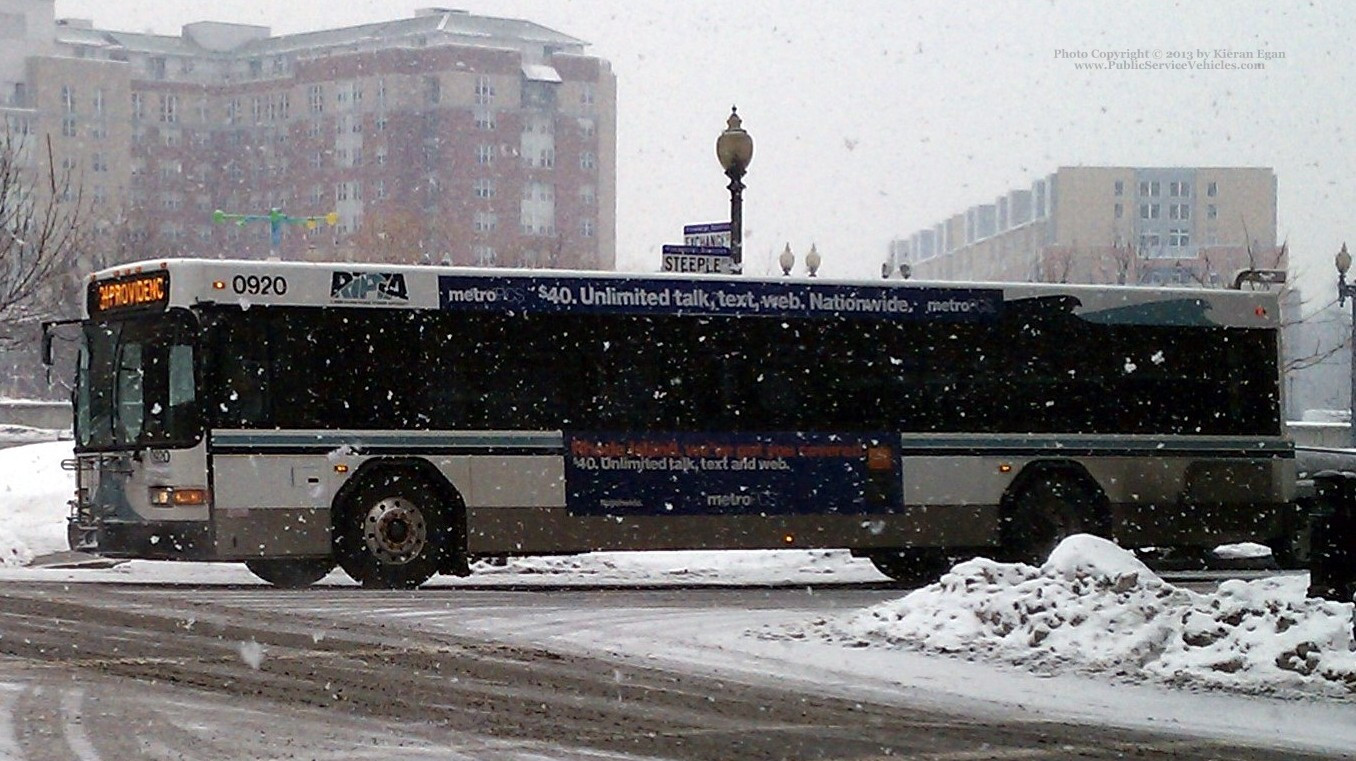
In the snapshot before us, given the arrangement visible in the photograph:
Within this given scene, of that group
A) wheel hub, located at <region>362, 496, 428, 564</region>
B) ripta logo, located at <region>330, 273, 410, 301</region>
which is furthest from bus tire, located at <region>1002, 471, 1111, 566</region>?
ripta logo, located at <region>330, 273, 410, 301</region>

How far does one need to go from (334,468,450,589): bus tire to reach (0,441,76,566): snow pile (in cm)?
502

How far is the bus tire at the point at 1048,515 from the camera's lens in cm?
2127

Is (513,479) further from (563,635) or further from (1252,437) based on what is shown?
(1252,437)

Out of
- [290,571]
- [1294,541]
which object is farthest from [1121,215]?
[290,571]

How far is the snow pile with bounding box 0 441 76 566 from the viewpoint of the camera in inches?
891

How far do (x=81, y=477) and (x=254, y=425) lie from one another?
1.93m

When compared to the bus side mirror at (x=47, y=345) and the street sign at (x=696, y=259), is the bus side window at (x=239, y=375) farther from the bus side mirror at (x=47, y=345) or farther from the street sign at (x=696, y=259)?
the street sign at (x=696, y=259)

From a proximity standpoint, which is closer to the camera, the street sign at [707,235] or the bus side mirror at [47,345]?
the bus side mirror at [47,345]

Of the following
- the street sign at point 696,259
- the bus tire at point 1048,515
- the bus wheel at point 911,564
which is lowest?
the bus wheel at point 911,564

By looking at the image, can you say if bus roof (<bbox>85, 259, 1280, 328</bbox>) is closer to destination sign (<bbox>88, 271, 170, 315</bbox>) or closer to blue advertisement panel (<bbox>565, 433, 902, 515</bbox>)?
destination sign (<bbox>88, 271, 170, 315</bbox>)

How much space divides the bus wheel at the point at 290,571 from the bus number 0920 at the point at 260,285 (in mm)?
Result: 2562

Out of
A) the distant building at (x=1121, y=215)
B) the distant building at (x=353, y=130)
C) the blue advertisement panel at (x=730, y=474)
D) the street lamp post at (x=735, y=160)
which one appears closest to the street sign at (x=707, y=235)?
the street lamp post at (x=735, y=160)

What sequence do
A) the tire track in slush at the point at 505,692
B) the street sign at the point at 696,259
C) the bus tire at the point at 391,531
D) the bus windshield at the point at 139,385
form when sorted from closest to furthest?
the tire track in slush at the point at 505,692 → the bus windshield at the point at 139,385 → the bus tire at the point at 391,531 → the street sign at the point at 696,259

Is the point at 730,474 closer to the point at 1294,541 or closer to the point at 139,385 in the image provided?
the point at 139,385
